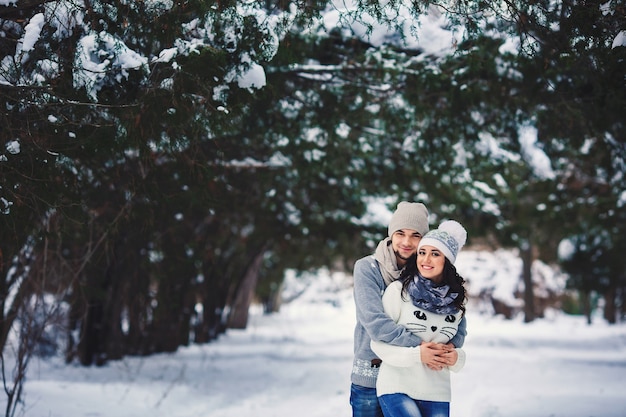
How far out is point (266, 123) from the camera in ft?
23.7

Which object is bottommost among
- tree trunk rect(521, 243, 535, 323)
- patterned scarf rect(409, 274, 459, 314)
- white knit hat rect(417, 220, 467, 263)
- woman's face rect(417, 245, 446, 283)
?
patterned scarf rect(409, 274, 459, 314)

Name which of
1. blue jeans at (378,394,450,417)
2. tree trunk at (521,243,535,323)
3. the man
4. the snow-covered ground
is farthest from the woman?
tree trunk at (521,243,535,323)

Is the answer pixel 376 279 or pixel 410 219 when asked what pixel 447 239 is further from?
pixel 376 279

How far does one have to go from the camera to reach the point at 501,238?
13.0 m

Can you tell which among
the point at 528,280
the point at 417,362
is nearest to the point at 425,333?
the point at 417,362

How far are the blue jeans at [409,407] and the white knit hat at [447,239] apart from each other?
0.73m

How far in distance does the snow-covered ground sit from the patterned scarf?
4498mm

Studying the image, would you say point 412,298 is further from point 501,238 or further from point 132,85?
point 501,238

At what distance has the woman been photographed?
333 cm

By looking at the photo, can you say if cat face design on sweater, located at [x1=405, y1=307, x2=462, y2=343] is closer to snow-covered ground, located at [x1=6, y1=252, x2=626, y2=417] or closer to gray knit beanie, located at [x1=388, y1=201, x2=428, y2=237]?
gray knit beanie, located at [x1=388, y1=201, x2=428, y2=237]

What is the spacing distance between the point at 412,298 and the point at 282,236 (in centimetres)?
1055

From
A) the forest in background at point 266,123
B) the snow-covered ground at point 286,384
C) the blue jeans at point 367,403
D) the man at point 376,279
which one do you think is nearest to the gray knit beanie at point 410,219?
the man at point 376,279

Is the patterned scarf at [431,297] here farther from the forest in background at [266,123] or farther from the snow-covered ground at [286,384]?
the snow-covered ground at [286,384]

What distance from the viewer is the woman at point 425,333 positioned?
3334mm
